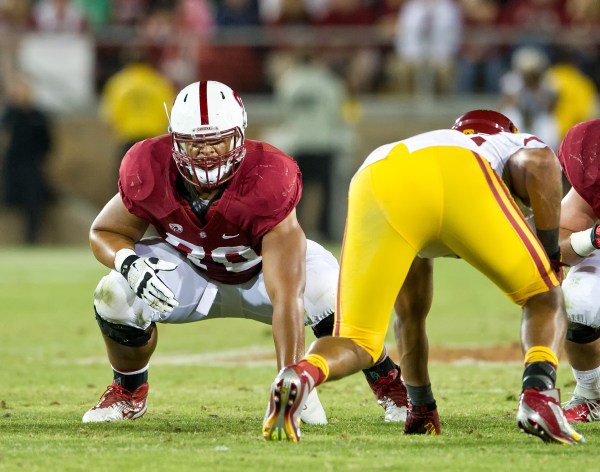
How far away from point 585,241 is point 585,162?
348 millimetres

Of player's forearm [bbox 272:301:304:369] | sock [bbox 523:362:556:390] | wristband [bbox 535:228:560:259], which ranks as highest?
wristband [bbox 535:228:560:259]

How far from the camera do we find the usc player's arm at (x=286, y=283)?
4.50 m

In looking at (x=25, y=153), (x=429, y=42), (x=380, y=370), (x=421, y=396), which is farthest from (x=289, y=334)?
(x=25, y=153)

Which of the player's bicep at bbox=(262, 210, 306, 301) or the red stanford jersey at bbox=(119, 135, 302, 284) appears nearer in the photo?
the player's bicep at bbox=(262, 210, 306, 301)

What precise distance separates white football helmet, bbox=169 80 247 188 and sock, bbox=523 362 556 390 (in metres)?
1.44

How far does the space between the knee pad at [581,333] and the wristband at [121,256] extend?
168cm

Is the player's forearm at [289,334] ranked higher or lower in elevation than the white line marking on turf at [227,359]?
higher

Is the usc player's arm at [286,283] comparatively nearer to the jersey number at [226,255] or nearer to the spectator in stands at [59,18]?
the jersey number at [226,255]

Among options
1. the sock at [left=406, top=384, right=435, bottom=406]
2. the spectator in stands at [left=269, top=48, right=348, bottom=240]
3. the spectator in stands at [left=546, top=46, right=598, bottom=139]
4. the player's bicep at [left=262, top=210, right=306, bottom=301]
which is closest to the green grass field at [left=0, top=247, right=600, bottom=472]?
the sock at [left=406, top=384, right=435, bottom=406]

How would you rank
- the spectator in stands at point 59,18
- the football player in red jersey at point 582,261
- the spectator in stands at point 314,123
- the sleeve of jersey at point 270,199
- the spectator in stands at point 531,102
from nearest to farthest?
the sleeve of jersey at point 270,199 → the football player in red jersey at point 582,261 → the spectator in stands at point 531,102 → the spectator in stands at point 314,123 → the spectator in stands at point 59,18

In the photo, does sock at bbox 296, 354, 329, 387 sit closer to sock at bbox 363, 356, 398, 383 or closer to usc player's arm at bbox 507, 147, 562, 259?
usc player's arm at bbox 507, 147, 562, 259

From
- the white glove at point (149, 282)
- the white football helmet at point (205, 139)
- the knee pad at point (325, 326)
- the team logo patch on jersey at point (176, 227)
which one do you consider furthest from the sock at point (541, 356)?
the team logo patch on jersey at point (176, 227)

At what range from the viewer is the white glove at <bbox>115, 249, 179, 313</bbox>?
4461 millimetres

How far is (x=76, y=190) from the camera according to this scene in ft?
52.3
